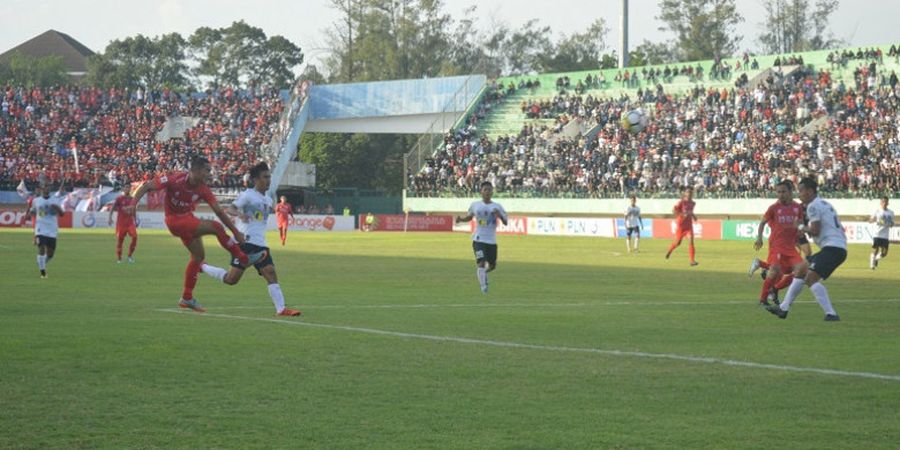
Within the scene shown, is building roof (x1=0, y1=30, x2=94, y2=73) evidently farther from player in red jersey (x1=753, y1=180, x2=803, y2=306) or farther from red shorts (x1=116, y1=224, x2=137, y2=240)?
player in red jersey (x1=753, y1=180, x2=803, y2=306)

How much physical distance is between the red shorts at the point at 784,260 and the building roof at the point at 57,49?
518 ft

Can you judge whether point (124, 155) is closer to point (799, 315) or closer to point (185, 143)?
point (185, 143)

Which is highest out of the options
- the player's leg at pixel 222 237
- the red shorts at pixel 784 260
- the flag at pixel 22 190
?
the flag at pixel 22 190

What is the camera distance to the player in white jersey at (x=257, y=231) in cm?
1809

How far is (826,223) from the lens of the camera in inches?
712

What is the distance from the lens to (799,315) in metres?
19.0

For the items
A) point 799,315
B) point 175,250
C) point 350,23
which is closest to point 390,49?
point 350,23

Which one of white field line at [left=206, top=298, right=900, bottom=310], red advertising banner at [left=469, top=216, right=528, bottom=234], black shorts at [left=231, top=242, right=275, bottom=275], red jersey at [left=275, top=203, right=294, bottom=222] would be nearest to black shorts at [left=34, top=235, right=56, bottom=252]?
white field line at [left=206, top=298, right=900, bottom=310]

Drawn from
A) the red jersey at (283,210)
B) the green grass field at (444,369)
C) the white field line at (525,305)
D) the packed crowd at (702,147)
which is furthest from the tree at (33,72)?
the white field line at (525,305)

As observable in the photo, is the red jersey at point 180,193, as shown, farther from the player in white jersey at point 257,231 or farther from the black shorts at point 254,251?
the black shorts at point 254,251

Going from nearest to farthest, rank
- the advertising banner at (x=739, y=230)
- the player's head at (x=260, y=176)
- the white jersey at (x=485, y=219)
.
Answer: the player's head at (x=260, y=176), the white jersey at (x=485, y=219), the advertising banner at (x=739, y=230)

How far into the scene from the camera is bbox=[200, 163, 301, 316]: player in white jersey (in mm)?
18094

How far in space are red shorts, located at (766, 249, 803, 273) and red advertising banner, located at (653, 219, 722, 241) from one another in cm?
4331

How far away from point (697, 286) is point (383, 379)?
54.4 ft
